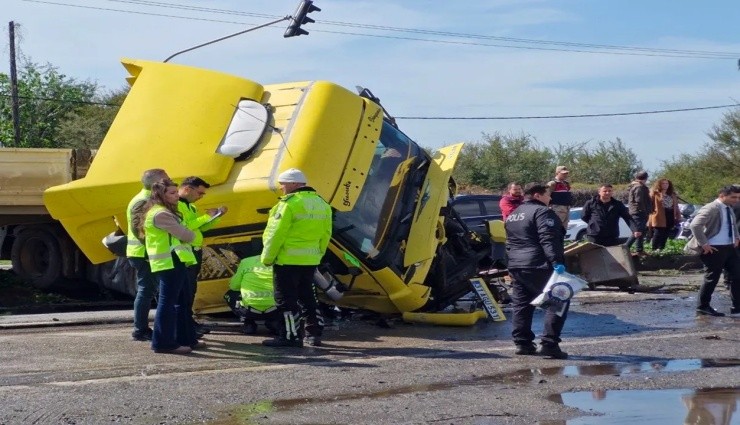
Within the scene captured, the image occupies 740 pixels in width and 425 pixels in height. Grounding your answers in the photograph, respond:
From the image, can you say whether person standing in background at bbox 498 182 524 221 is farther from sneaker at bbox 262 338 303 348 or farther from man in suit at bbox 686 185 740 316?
sneaker at bbox 262 338 303 348

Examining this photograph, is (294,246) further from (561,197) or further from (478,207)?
(478,207)

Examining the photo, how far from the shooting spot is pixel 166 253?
8.77 metres

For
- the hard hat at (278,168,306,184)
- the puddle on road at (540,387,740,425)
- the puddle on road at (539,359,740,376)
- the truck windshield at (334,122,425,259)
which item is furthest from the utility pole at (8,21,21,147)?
the puddle on road at (540,387,740,425)

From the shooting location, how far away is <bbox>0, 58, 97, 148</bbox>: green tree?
143ft

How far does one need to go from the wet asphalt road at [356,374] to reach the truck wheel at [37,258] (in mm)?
3664

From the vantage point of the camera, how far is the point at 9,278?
1588 cm

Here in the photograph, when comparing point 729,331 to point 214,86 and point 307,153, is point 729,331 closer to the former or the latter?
point 307,153

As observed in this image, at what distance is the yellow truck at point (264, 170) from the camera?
31.4ft

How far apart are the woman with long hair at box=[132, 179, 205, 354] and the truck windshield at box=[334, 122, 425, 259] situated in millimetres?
1596

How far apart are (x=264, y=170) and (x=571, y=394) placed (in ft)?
11.1

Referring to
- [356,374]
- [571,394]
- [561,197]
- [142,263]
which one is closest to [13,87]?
[561,197]

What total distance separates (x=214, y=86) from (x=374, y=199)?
181 centimetres

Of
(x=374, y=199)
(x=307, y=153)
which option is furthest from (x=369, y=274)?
(x=307, y=153)

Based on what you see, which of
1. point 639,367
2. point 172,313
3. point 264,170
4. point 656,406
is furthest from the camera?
point 264,170
